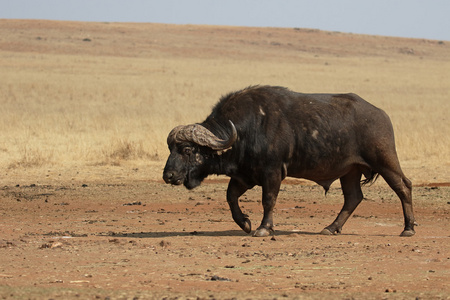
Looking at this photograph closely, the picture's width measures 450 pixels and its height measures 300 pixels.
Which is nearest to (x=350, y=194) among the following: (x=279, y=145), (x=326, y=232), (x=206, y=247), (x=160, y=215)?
(x=326, y=232)

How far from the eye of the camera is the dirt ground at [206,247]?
23.1 ft

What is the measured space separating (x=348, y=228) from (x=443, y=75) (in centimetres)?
5087

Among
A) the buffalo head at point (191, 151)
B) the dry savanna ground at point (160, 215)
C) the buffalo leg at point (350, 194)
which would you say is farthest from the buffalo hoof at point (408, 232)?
the buffalo head at point (191, 151)

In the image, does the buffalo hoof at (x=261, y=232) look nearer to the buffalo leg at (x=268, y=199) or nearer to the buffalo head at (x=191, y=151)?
the buffalo leg at (x=268, y=199)

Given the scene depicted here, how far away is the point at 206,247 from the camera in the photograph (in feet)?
30.9

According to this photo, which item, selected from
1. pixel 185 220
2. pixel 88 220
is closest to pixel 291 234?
pixel 185 220

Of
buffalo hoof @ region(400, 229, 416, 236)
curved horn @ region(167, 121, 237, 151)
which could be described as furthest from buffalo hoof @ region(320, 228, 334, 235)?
curved horn @ region(167, 121, 237, 151)

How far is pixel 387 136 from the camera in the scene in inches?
421

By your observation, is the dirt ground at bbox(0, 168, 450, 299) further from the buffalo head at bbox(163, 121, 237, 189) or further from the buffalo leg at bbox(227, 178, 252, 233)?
the buffalo head at bbox(163, 121, 237, 189)

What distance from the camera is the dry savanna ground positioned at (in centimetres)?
733

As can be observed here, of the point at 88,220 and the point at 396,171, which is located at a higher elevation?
the point at 396,171

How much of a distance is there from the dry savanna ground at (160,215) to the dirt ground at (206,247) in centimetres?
2

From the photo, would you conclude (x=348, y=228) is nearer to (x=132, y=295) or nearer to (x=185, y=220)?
(x=185, y=220)

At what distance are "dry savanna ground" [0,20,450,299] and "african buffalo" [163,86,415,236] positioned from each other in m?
0.72
